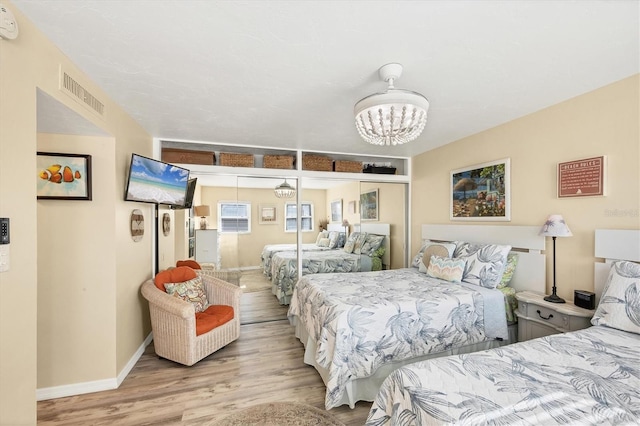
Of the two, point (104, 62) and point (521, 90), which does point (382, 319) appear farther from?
point (104, 62)

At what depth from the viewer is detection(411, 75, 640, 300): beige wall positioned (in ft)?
7.09

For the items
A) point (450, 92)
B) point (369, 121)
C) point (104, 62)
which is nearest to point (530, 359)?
point (369, 121)

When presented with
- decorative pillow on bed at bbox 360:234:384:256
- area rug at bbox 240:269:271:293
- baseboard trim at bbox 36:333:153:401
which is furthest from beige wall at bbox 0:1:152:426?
Result: decorative pillow on bed at bbox 360:234:384:256

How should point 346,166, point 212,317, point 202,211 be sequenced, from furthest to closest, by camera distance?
point 346,166
point 202,211
point 212,317

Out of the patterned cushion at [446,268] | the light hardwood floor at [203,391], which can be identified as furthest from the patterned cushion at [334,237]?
the light hardwood floor at [203,391]

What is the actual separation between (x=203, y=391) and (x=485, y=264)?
9.52ft

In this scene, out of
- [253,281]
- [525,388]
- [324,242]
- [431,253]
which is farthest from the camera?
[324,242]

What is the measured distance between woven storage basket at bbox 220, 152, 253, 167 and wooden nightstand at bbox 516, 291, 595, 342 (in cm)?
354

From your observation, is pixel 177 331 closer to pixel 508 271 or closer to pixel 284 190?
pixel 284 190

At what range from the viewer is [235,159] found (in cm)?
400

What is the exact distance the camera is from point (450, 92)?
7.67ft

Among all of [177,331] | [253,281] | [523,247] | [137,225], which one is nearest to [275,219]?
[253,281]

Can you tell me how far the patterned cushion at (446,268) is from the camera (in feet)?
9.91

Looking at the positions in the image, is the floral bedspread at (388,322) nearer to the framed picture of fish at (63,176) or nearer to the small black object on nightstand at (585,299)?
the small black object on nightstand at (585,299)
